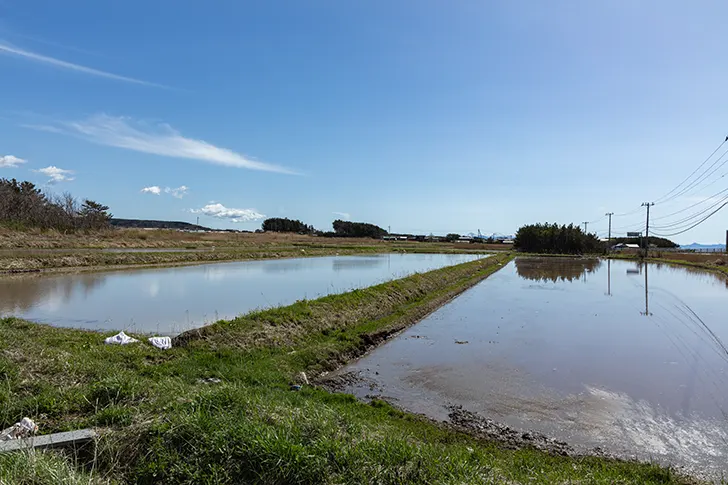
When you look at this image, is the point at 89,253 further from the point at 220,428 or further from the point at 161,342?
the point at 220,428

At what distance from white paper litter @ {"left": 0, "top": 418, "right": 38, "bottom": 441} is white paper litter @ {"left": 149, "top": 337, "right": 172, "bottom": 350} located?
11.8 ft

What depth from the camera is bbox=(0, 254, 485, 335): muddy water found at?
36.4 feet

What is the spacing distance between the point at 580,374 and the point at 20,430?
8.58 metres

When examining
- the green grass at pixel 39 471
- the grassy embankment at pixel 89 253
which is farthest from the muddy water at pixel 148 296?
the green grass at pixel 39 471

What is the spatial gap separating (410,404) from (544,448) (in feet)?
7.04

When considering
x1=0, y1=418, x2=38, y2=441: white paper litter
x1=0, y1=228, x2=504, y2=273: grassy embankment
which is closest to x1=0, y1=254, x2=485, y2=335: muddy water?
x1=0, y1=228, x2=504, y2=273: grassy embankment

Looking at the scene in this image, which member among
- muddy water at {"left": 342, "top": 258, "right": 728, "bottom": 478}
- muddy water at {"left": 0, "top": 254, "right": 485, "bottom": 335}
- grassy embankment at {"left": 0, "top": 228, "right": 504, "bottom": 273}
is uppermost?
grassy embankment at {"left": 0, "top": 228, "right": 504, "bottom": 273}

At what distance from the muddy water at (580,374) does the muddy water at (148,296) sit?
505cm

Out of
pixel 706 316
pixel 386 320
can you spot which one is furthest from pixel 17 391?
pixel 706 316

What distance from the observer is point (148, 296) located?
48.5 feet

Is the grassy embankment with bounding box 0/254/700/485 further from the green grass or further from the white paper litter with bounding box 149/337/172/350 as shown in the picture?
the white paper litter with bounding box 149/337/172/350

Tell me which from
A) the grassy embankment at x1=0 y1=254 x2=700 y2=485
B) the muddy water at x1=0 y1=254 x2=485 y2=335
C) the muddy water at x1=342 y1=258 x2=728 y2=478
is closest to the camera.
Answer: the grassy embankment at x1=0 y1=254 x2=700 y2=485

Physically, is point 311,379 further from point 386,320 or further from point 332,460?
point 386,320

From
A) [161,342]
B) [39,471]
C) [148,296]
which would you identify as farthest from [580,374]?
[148,296]
